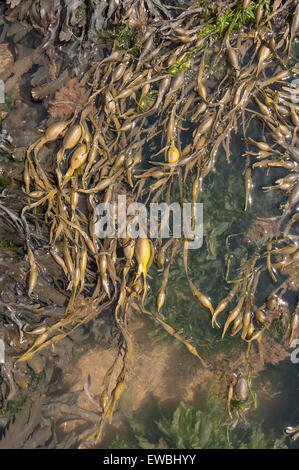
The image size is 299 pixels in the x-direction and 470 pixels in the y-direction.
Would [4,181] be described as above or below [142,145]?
below

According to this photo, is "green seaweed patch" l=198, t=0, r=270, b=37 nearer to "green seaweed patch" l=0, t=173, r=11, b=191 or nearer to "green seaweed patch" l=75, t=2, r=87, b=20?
"green seaweed patch" l=75, t=2, r=87, b=20

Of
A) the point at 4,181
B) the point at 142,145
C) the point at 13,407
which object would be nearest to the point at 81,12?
the point at 142,145

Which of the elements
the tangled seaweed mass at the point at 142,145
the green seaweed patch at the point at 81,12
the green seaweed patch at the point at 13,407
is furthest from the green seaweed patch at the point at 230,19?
the green seaweed patch at the point at 13,407

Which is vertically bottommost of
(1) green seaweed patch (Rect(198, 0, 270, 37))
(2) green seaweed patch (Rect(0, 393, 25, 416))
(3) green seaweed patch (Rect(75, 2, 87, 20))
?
(2) green seaweed patch (Rect(0, 393, 25, 416))

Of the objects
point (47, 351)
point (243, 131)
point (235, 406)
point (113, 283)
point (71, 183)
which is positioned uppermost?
point (243, 131)

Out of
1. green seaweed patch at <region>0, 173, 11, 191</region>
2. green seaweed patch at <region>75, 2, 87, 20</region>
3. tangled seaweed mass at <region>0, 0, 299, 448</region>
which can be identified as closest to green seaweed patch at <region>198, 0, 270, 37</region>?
tangled seaweed mass at <region>0, 0, 299, 448</region>

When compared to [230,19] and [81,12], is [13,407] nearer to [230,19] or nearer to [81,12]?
[81,12]

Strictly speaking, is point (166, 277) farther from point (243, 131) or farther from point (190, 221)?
point (243, 131)

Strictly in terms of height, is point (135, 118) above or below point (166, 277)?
above
